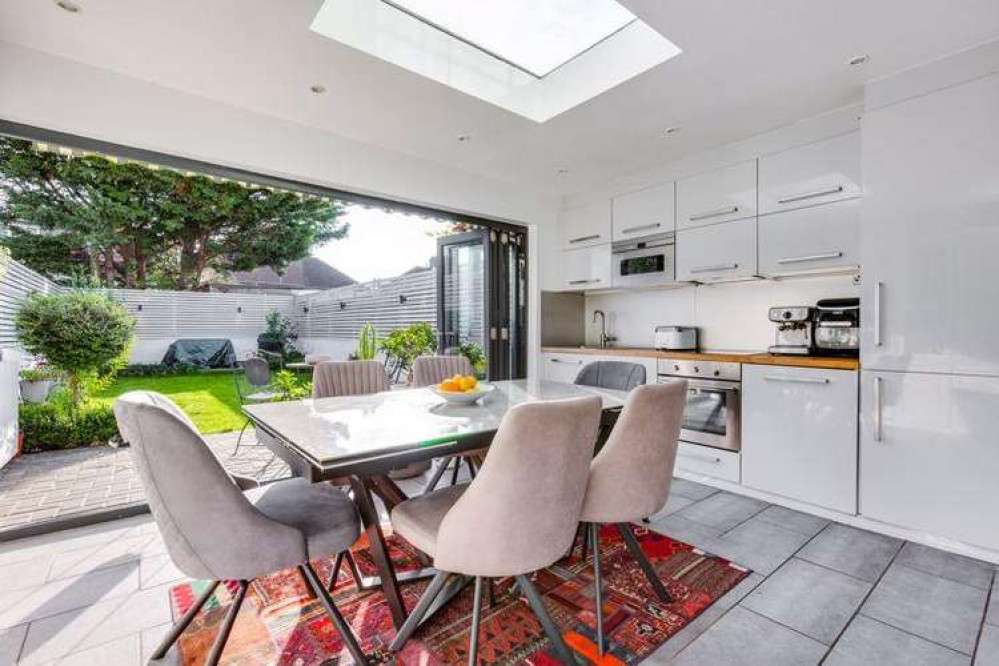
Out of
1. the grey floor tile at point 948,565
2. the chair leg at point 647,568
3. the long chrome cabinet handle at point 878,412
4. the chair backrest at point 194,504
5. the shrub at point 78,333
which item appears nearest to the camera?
the chair backrest at point 194,504

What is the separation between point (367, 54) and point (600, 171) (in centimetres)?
227

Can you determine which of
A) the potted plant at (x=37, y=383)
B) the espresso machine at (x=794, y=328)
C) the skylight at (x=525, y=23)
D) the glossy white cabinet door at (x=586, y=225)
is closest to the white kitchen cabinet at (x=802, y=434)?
the espresso machine at (x=794, y=328)

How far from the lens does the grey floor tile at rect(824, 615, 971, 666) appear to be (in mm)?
1537

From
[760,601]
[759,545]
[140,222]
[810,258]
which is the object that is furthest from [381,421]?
[140,222]

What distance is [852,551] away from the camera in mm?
2330

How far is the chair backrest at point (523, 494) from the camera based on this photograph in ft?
4.04

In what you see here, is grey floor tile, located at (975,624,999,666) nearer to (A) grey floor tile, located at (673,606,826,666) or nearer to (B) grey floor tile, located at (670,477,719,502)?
(A) grey floor tile, located at (673,606,826,666)

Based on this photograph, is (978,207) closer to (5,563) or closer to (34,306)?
(5,563)

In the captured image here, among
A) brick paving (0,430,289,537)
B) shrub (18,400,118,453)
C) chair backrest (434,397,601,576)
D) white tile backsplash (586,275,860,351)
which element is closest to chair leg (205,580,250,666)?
chair backrest (434,397,601,576)

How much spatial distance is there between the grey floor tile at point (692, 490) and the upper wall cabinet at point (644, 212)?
6.48 ft

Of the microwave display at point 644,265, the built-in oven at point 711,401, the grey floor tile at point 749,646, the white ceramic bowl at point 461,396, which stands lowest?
the grey floor tile at point 749,646

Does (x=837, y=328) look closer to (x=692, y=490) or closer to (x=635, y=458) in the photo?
(x=692, y=490)

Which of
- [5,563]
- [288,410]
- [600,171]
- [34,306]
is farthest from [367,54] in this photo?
[34,306]

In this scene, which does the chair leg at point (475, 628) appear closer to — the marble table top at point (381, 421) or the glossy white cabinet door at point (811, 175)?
the marble table top at point (381, 421)
